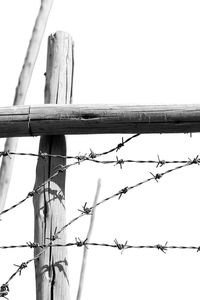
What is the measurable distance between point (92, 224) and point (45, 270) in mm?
2075

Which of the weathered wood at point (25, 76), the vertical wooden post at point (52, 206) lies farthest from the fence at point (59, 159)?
the weathered wood at point (25, 76)

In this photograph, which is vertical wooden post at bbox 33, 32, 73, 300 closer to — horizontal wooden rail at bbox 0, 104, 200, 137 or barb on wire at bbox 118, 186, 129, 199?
horizontal wooden rail at bbox 0, 104, 200, 137

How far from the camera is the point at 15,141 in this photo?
5.01 metres

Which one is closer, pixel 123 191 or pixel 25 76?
pixel 123 191

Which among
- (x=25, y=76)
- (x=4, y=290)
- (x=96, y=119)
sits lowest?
(x=4, y=290)

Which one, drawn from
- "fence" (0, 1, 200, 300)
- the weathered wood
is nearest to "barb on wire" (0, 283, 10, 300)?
"fence" (0, 1, 200, 300)

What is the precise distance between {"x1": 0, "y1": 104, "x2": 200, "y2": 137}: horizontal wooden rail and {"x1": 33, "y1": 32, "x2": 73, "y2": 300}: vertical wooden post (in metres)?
0.11

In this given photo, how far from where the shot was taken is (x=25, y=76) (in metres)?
5.38

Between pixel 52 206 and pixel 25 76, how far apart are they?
2313 millimetres

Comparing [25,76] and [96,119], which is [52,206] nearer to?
[96,119]

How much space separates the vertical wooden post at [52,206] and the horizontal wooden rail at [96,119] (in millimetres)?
109

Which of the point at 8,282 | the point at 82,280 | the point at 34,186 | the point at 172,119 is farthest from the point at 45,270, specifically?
the point at 82,280

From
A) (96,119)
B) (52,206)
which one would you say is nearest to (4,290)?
(52,206)

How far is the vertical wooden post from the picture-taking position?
3145 millimetres
